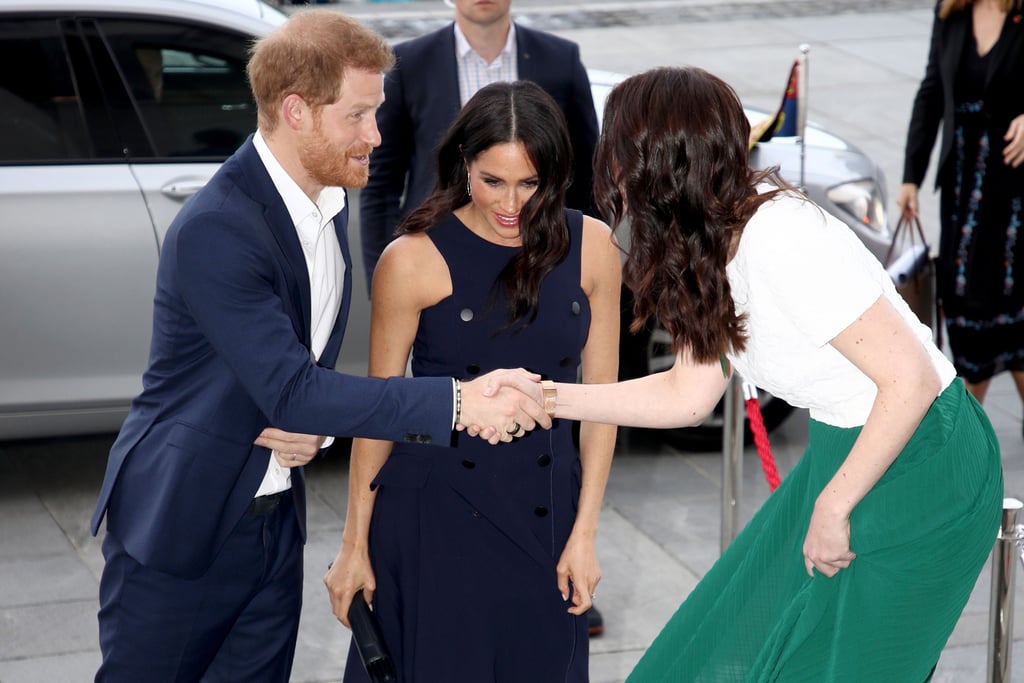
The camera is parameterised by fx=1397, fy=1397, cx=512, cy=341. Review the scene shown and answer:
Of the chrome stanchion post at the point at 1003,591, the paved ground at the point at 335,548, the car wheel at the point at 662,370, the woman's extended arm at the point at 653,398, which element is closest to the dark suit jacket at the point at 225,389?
the woman's extended arm at the point at 653,398

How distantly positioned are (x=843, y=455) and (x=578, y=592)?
0.72 m

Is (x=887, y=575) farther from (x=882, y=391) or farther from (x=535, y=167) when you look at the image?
(x=535, y=167)

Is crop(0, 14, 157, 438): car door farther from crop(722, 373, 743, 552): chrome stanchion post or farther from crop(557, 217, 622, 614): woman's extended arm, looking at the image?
crop(557, 217, 622, 614): woman's extended arm

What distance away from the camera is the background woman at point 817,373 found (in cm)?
267

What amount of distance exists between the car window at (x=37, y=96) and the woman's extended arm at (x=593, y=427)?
2747 mm

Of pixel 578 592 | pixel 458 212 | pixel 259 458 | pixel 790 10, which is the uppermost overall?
pixel 458 212

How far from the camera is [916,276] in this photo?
19.6 feet

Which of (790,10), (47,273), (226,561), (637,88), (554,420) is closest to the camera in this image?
(637,88)

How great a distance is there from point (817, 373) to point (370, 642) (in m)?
1.17

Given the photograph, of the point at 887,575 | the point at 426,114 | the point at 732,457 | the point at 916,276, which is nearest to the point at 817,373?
the point at 887,575

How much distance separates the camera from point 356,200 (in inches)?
214

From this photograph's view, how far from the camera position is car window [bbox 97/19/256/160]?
537 cm

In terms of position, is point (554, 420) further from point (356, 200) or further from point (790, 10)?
point (790, 10)

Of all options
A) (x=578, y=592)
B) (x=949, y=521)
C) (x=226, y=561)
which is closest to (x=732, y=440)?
(x=578, y=592)
